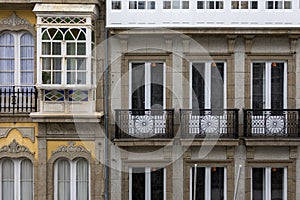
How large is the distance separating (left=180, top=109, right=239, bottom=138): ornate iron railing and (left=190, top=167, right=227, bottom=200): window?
1.06 metres

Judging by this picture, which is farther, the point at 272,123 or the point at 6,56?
the point at 6,56

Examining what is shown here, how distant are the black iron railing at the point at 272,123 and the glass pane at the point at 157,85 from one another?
7.75ft

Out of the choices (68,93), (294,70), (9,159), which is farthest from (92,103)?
(294,70)

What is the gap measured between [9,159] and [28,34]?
350 cm

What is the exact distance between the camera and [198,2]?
45.5ft

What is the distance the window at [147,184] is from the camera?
14.5 metres

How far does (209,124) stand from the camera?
1406 centimetres

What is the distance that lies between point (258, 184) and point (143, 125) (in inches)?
143

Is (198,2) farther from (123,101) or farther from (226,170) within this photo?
(226,170)

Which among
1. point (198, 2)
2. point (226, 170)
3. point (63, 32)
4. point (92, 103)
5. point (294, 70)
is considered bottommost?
point (226, 170)

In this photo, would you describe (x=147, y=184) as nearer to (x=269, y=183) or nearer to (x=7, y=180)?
(x=269, y=183)

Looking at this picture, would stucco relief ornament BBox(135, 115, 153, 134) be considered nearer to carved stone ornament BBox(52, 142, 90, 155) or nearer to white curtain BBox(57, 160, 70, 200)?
carved stone ornament BBox(52, 142, 90, 155)

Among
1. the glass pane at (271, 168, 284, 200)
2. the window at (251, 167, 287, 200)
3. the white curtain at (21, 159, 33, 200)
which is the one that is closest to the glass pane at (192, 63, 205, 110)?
the window at (251, 167, 287, 200)

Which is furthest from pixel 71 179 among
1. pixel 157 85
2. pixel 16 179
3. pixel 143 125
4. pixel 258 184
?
pixel 258 184
